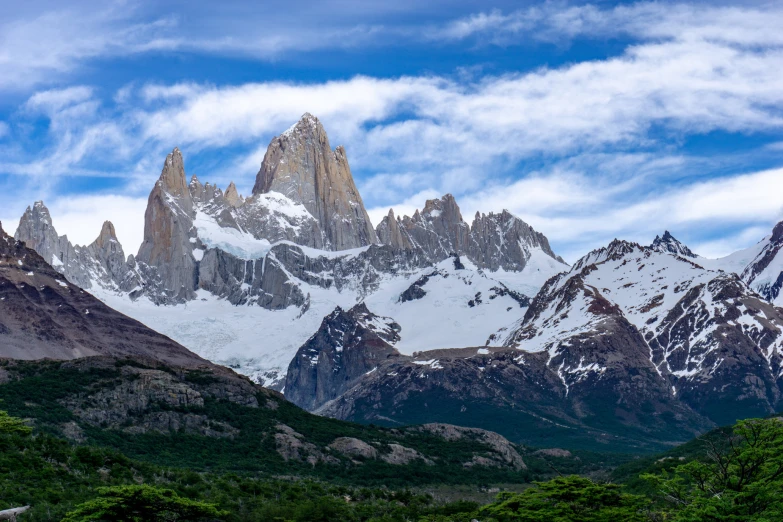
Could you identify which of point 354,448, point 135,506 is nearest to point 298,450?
point 354,448

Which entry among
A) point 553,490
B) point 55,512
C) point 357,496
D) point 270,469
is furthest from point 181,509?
point 270,469

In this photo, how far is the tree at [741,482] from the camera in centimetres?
6047

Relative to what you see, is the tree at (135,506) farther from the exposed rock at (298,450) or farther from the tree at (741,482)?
the exposed rock at (298,450)

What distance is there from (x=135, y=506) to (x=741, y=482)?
128ft

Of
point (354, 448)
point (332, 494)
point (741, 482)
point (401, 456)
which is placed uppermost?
point (354, 448)

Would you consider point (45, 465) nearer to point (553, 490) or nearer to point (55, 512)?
point (55, 512)

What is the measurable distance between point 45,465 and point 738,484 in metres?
61.4

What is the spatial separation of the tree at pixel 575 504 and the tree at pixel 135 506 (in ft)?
72.2

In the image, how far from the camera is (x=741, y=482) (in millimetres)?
64812

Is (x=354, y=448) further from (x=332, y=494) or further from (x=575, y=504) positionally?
(x=575, y=504)

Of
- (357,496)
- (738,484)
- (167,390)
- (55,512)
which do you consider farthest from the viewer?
(167,390)

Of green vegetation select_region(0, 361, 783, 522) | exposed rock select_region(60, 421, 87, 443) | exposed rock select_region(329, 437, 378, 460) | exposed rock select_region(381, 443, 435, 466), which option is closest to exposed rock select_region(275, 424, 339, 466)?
green vegetation select_region(0, 361, 783, 522)

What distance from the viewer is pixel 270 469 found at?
155 m

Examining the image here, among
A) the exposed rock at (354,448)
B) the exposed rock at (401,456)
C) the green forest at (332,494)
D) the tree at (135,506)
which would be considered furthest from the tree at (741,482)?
the exposed rock at (401,456)
